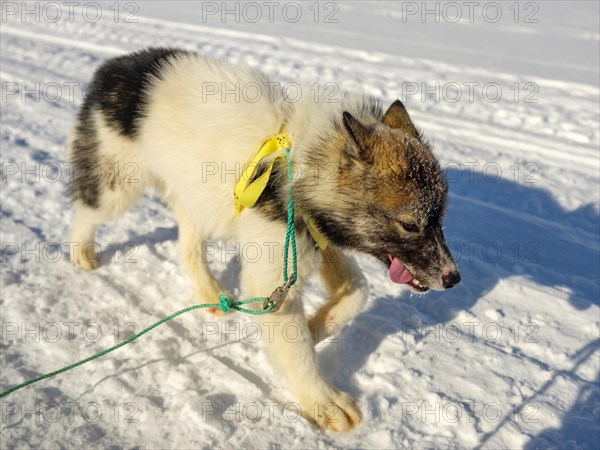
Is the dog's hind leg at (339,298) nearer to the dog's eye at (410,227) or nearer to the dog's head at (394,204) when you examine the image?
the dog's head at (394,204)

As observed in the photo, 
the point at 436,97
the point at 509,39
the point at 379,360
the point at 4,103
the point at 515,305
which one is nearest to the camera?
the point at 379,360

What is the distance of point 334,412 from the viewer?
2908mm

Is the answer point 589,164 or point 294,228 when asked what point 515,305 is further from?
point 589,164

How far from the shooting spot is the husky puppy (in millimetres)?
2613

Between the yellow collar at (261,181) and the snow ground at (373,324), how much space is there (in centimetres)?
98

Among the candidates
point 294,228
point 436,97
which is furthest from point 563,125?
point 294,228

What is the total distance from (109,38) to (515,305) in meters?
9.07

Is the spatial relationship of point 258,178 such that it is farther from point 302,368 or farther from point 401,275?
point 302,368

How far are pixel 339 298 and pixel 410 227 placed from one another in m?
0.87

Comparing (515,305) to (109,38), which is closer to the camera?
(515,305)

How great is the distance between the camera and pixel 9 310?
3363 mm

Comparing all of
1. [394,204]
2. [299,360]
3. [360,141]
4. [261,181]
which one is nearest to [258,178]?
[261,181]

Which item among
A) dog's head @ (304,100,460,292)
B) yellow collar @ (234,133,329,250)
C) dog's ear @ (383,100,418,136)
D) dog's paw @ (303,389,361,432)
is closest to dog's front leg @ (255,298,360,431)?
dog's paw @ (303,389,361,432)

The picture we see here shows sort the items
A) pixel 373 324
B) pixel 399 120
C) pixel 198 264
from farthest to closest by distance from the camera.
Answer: pixel 198 264 < pixel 373 324 < pixel 399 120
